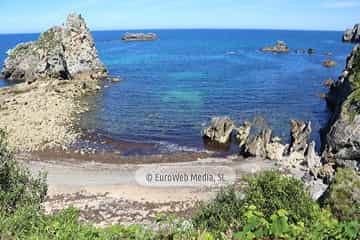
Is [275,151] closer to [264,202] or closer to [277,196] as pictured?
[277,196]

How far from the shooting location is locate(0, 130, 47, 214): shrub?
59.3 feet

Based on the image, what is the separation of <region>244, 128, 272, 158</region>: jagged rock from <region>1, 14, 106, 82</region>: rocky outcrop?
2244 inches

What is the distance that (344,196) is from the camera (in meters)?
18.8

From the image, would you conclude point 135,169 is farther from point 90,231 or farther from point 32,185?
point 90,231

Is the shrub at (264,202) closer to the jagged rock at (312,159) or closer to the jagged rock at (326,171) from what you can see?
the jagged rock at (326,171)

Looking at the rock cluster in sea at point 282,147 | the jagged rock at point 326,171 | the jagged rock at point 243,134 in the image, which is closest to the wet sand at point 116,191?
the rock cluster in sea at point 282,147

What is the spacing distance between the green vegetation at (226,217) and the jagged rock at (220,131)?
26506mm

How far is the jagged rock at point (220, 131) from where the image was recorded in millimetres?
46438

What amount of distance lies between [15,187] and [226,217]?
998 centimetres

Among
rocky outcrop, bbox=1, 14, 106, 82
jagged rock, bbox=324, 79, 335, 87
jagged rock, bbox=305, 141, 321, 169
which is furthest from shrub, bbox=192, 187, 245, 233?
rocky outcrop, bbox=1, 14, 106, 82

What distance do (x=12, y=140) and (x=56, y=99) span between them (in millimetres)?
22867

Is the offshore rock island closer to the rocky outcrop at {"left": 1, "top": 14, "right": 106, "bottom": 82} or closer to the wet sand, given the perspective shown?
the rocky outcrop at {"left": 1, "top": 14, "right": 106, "bottom": 82}

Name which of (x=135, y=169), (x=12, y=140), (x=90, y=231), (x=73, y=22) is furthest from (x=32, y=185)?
(x=73, y=22)

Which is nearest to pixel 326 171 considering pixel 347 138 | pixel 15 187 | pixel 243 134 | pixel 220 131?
pixel 347 138
